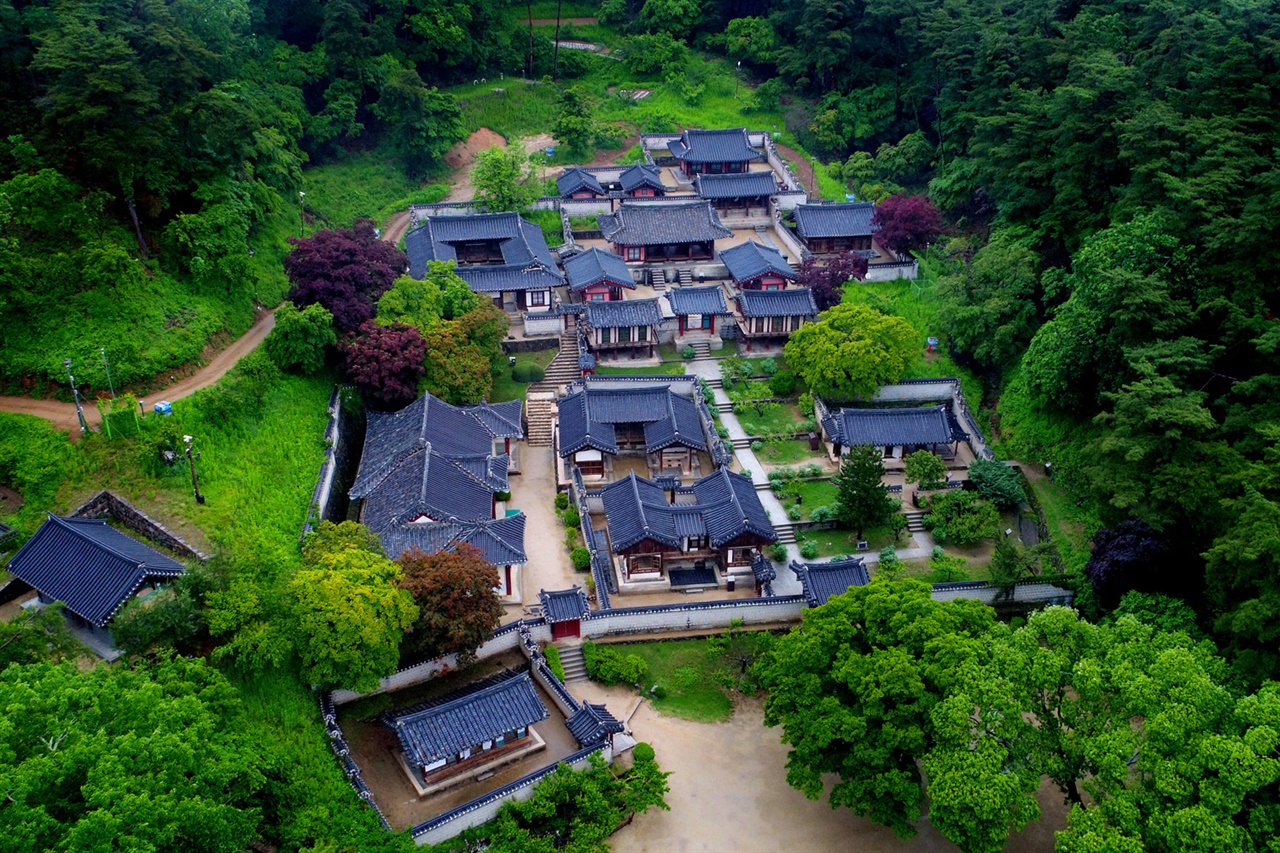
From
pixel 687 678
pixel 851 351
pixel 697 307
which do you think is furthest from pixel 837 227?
pixel 687 678

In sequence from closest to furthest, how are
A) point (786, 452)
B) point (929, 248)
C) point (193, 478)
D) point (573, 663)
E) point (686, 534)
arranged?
1. point (573, 663)
2. point (193, 478)
3. point (686, 534)
4. point (786, 452)
5. point (929, 248)

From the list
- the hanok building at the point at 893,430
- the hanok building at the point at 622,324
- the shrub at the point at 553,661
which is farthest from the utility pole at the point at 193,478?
the hanok building at the point at 893,430

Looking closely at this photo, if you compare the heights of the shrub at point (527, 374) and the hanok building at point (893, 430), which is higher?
the hanok building at point (893, 430)

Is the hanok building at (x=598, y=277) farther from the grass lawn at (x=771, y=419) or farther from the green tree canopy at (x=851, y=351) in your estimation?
the green tree canopy at (x=851, y=351)

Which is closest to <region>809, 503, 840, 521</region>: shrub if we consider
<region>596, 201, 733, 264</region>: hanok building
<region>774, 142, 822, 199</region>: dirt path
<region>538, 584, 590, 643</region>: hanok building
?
<region>538, 584, 590, 643</region>: hanok building

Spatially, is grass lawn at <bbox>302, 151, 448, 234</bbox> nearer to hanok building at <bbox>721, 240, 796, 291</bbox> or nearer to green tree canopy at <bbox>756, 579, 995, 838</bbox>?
hanok building at <bbox>721, 240, 796, 291</bbox>

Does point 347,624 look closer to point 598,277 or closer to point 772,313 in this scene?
point 598,277

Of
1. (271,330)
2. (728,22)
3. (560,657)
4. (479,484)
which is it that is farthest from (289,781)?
(728,22)
